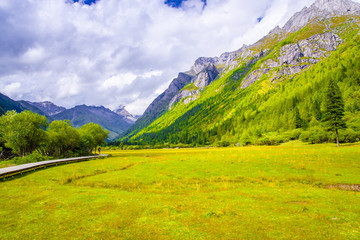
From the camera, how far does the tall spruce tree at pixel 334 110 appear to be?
60.4 m

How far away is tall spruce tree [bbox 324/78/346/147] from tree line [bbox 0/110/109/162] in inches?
4103

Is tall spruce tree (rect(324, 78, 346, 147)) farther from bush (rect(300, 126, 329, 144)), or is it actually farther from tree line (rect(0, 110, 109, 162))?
tree line (rect(0, 110, 109, 162))

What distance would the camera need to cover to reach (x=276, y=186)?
70.1ft

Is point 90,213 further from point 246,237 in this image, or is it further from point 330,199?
point 330,199

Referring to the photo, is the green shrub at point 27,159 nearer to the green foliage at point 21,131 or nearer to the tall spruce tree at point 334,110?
the green foliage at point 21,131

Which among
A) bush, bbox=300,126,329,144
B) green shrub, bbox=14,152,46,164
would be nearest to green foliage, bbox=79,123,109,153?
green shrub, bbox=14,152,46,164

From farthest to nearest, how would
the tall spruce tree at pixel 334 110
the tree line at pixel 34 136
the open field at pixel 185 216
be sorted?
the tall spruce tree at pixel 334 110, the tree line at pixel 34 136, the open field at pixel 185 216

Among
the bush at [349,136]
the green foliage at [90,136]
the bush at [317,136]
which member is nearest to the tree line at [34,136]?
the green foliage at [90,136]

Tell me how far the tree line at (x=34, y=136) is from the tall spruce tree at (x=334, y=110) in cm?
10421

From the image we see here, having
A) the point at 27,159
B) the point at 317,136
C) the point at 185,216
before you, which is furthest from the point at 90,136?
the point at 317,136

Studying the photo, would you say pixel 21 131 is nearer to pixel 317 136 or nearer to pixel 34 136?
pixel 34 136

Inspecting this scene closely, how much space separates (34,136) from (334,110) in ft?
353

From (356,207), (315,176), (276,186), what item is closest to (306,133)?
(315,176)

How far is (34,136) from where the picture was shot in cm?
5434
